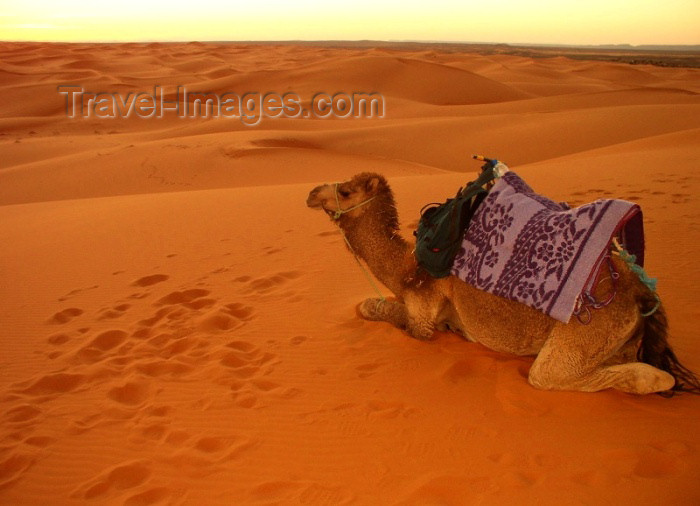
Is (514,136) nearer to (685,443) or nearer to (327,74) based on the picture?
(685,443)

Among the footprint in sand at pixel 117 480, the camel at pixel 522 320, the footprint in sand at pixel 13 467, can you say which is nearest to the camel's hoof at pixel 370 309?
the camel at pixel 522 320

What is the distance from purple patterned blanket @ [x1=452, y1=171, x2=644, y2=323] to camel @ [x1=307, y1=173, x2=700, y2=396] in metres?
0.15

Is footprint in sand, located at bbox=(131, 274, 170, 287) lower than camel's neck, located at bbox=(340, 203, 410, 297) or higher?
lower

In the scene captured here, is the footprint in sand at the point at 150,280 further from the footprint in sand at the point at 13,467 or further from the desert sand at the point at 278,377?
the footprint in sand at the point at 13,467

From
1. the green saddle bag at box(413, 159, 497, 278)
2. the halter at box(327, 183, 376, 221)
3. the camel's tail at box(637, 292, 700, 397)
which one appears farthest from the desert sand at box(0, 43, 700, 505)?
the halter at box(327, 183, 376, 221)

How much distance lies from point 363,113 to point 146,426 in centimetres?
2624

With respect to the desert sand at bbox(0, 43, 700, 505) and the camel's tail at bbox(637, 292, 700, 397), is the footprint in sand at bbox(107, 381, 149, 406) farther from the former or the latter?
the camel's tail at bbox(637, 292, 700, 397)

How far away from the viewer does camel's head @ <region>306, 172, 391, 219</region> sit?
4.56 metres

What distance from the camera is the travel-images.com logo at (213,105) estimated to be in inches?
1068

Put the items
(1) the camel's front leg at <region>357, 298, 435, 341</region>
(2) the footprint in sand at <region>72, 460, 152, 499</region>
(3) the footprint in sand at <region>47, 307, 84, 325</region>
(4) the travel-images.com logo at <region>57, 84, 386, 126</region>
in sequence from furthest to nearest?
(4) the travel-images.com logo at <region>57, 84, 386, 126</region>, (3) the footprint in sand at <region>47, 307, 84, 325</region>, (1) the camel's front leg at <region>357, 298, 435, 341</region>, (2) the footprint in sand at <region>72, 460, 152, 499</region>

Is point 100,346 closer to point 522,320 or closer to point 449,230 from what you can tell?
point 449,230

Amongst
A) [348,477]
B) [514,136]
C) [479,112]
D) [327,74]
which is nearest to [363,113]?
[479,112]

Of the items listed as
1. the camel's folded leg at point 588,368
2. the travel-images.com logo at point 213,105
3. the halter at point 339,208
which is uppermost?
the travel-images.com logo at point 213,105

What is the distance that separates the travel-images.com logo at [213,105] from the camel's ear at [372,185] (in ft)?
71.2
